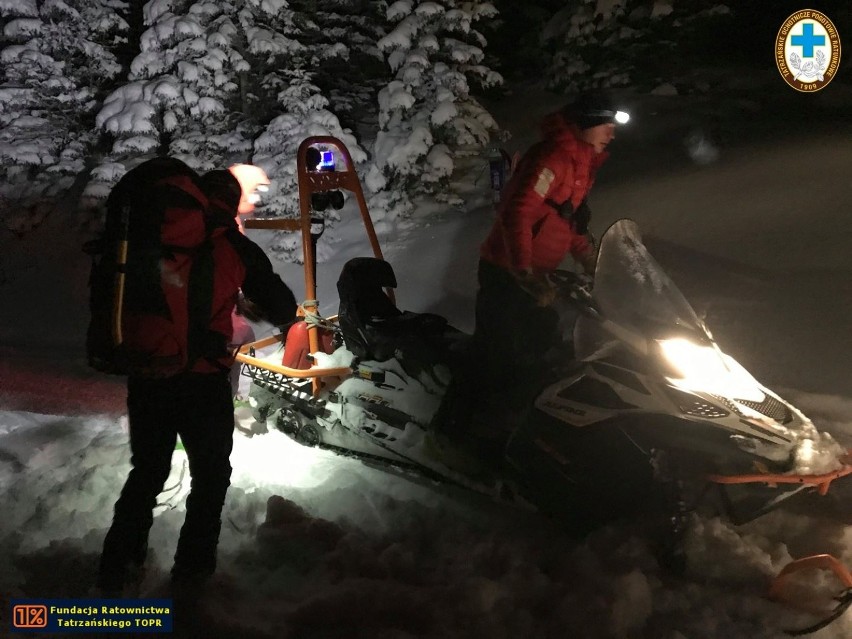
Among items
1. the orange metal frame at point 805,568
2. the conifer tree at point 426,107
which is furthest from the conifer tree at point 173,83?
the orange metal frame at point 805,568

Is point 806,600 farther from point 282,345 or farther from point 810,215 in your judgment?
point 810,215

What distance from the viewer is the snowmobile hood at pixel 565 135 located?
328 cm

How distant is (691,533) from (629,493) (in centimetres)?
36

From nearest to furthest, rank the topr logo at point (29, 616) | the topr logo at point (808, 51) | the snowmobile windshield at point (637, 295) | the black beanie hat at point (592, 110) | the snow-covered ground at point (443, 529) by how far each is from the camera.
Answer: the topr logo at point (29, 616) < the snow-covered ground at point (443, 529) < the snowmobile windshield at point (637, 295) < the black beanie hat at point (592, 110) < the topr logo at point (808, 51)

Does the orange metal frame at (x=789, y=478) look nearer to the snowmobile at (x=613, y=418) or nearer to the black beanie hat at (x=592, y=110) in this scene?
the snowmobile at (x=613, y=418)

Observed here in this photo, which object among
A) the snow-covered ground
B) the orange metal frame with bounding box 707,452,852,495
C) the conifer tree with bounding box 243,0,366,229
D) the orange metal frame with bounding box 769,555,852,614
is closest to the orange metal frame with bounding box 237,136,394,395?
the snow-covered ground

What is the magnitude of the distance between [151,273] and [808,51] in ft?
44.1

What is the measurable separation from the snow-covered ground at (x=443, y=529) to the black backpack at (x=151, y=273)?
1.04 meters

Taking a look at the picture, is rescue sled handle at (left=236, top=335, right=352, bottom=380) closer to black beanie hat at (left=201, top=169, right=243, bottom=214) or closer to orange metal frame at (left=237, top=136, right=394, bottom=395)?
orange metal frame at (left=237, top=136, right=394, bottom=395)

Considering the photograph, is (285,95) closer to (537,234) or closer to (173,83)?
(173,83)

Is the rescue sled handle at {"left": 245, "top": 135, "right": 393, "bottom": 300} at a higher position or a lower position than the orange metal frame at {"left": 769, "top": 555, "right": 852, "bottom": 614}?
higher

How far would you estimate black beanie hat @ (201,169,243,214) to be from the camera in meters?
2.62

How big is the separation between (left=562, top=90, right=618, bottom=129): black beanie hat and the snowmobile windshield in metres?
0.55

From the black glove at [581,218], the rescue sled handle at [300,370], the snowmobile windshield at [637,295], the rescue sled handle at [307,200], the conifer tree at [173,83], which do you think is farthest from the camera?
the conifer tree at [173,83]
